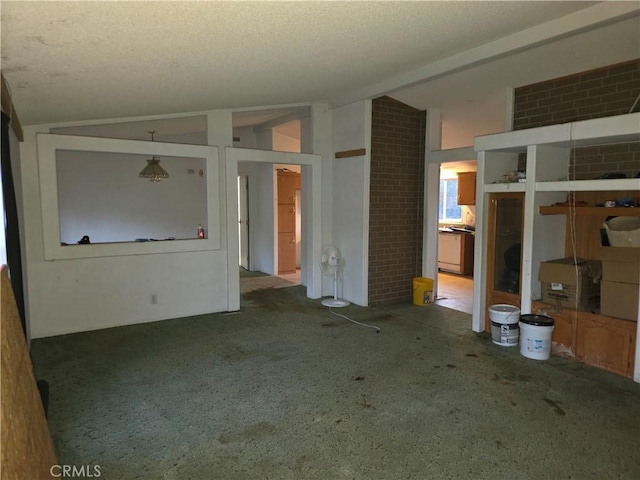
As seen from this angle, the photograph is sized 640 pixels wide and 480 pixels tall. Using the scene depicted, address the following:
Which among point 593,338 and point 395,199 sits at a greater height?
point 395,199

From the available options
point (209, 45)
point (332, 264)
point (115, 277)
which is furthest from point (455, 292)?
point (209, 45)

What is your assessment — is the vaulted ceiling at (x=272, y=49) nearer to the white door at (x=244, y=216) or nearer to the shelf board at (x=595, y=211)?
the shelf board at (x=595, y=211)

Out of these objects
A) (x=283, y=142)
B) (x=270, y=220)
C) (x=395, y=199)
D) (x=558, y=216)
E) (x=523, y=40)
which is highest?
(x=523, y=40)

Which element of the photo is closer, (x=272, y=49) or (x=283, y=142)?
(x=272, y=49)

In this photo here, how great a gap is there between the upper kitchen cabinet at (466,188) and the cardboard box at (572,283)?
4.02 metres

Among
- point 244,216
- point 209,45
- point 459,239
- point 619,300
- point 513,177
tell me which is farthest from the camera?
point 244,216

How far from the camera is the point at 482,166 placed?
176 inches

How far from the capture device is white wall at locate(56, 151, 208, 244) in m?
7.69

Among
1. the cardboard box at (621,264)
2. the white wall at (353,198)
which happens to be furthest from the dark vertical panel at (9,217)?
the cardboard box at (621,264)

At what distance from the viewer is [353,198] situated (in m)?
5.79

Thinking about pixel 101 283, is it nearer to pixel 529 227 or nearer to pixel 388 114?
pixel 388 114

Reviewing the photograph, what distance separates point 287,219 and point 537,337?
5.15 m

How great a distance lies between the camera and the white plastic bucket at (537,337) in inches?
150

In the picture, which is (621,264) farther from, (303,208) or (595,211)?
(303,208)
